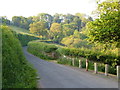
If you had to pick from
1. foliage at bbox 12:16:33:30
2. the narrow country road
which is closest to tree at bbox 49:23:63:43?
foliage at bbox 12:16:33:30

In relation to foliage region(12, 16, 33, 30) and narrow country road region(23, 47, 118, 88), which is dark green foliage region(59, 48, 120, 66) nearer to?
narrow country road region(23, 47, 118, 88)

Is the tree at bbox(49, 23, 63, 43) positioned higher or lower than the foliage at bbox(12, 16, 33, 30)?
lower

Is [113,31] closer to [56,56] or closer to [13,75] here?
[13,75]

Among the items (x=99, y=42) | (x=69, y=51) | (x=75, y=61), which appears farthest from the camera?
(x=69, y=51)

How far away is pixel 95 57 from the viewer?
19.0 meters

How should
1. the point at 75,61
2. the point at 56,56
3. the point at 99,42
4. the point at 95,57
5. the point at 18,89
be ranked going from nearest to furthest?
the point at 18,89 < the point at 99,42 < the point at 95,57 < the point at 75,61 < the point at 56,56

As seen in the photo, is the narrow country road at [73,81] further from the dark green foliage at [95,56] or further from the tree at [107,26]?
the dark green foliage at [95,56]

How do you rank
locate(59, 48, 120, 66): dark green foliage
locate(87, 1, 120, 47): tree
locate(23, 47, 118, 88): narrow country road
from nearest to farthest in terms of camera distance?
locate(23, 47, 118, 88): narrow country road → locate(87, 1, 120, 47): tree → locate(59, 48, 120, 66): dark green foliage

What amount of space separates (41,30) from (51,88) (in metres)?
65.2

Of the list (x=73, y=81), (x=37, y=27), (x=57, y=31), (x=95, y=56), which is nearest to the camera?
(x=73, y=81)

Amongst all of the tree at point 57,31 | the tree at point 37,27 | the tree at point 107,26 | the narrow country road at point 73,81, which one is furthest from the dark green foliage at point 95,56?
the tree at point 37,27

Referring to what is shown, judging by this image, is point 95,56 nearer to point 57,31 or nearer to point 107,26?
point 107,26

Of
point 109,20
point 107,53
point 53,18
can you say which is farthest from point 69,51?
point 53,18

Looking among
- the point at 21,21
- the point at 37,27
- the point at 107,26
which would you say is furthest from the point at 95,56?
the point at 21,21
